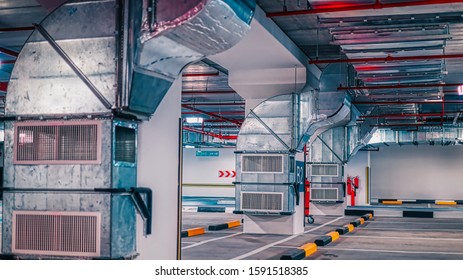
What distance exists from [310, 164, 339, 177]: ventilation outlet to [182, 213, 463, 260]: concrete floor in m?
3.79

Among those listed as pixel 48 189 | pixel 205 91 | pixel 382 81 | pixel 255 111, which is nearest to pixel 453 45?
pixel 382 81

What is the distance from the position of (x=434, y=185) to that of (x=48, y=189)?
28.0 m

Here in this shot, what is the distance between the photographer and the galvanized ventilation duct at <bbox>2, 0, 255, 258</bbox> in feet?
19.1

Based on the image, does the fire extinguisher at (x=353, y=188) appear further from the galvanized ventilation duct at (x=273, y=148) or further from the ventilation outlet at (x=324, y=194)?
the galvanized ventilation duct at (x=273, y=148)

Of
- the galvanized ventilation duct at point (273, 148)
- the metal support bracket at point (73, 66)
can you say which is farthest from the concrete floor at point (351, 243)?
the metal support bracket at point (73, 66)

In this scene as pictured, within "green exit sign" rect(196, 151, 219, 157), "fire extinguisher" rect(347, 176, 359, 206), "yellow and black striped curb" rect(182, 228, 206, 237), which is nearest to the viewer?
"yellow and black striped curb" rect(182, 228, 206, 237)

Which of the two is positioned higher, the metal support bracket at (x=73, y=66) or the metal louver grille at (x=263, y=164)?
the metal support bracket at (x=73, y=66)

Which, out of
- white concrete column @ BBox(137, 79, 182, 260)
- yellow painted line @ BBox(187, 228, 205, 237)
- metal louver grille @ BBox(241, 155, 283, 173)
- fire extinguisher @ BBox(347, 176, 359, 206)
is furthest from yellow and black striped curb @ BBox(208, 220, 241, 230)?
fire extinguisher @ BBox(347, 176, 359, 206)

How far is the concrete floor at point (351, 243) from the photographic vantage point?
1094 cm

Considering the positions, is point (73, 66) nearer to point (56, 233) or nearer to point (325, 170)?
point (56, 233)

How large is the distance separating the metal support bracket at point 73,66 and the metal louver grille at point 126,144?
45cm

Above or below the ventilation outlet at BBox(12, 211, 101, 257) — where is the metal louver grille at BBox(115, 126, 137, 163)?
above

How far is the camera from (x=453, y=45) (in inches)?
470

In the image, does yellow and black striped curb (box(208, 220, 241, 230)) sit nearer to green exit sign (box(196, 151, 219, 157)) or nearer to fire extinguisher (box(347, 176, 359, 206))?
fire extinguisher (box(347, 176, 359, 206))
